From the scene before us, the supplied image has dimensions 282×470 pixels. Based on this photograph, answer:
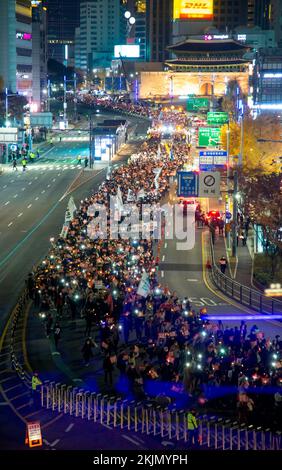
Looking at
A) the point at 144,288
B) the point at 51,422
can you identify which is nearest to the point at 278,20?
the point at 144,288

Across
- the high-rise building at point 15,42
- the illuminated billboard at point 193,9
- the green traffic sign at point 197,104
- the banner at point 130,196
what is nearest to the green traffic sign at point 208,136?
the banner at point 130,196

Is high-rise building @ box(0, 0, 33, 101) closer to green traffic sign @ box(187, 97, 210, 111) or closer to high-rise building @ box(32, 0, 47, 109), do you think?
high-rise building @ box(32, 0, 47, 109)

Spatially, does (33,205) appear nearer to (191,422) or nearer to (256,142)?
(256,142)

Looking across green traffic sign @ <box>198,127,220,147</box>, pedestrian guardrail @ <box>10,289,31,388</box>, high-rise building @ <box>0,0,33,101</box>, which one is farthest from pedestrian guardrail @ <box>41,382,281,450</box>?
high-rise building @ <box>0,0,33,101</box>

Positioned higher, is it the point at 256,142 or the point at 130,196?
the point at 256,142

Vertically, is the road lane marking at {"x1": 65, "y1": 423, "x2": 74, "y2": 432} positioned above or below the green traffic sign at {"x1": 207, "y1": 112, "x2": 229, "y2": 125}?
below

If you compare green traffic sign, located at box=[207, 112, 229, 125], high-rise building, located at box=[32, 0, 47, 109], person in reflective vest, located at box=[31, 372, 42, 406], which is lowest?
person in reflective vest, located at box=[31, 372, 42, 406]
